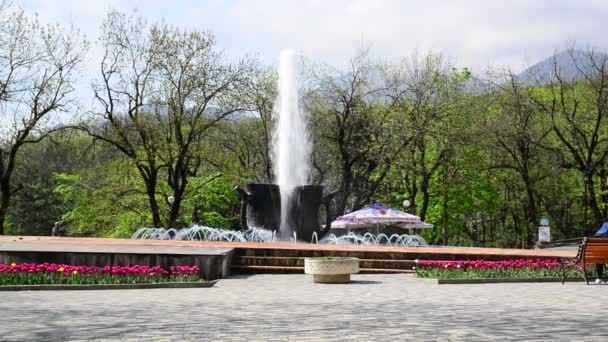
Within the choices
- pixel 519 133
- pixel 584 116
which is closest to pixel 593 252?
pixel 519 133

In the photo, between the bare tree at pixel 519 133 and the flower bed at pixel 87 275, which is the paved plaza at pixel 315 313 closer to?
the flower bed at pixel 87 275

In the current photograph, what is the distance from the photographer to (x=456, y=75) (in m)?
46.3

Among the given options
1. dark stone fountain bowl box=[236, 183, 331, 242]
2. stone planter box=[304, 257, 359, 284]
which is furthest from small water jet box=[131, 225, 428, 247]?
stone planter box=[304, 257, 359, 284]

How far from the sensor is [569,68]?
46.4 meters

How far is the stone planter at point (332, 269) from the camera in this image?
1535cm

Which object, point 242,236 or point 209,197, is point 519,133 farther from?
point 242,236

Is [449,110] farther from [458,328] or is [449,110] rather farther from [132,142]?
[458,328]

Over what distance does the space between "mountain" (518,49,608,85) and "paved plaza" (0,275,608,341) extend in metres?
31.3

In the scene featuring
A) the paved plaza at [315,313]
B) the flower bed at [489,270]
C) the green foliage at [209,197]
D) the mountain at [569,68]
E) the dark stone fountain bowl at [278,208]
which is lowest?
the paved plaza at [315,313]

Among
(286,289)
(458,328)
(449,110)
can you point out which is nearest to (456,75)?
(449,110)

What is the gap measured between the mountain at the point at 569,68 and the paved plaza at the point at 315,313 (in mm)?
31254

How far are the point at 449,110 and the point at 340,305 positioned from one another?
32711 mm

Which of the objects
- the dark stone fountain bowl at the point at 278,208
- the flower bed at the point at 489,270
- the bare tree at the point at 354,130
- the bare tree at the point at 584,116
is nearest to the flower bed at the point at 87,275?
the flower bed at the point at 489,270

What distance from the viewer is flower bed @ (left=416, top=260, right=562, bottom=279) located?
15.9m
